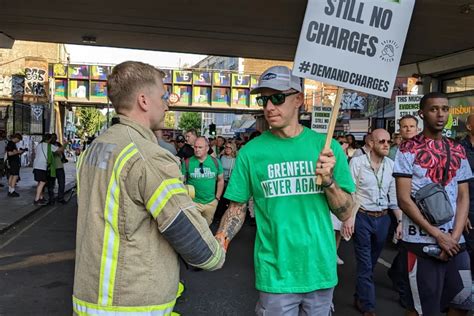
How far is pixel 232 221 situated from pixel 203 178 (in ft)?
15.5

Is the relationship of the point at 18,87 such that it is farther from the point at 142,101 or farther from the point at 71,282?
the point at 142,101

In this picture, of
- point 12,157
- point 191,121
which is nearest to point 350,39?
point 12,157

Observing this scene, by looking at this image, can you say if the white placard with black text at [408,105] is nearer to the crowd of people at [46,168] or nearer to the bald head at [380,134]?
the bald head at [380,134]

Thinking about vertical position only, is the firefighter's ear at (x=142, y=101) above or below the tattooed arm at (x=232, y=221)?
above

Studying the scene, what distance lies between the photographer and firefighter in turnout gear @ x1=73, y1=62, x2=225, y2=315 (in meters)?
2.01

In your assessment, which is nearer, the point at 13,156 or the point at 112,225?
the point at 112,225

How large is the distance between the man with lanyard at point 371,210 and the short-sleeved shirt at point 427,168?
178 cm

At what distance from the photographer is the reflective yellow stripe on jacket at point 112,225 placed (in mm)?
2020

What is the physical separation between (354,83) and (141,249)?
151 cm

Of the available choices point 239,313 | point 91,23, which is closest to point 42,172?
point 91,23

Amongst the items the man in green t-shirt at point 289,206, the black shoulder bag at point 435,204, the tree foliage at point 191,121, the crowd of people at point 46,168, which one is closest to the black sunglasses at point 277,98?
the man in green t-shirt at point 289,206

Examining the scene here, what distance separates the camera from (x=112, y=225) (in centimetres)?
202

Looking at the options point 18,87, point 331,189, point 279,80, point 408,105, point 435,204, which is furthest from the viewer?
point 18,87

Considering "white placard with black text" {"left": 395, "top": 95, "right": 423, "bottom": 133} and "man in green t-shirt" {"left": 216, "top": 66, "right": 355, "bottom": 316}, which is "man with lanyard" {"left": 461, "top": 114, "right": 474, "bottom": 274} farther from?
"white placard with black text" {"left": 395, "top": 95, "right": 423, "bottom": 133}
